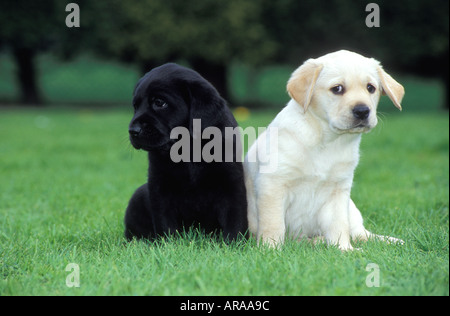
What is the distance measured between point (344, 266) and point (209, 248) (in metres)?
0.79

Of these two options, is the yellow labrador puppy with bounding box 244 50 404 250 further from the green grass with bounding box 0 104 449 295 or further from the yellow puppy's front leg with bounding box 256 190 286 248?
the green grass with bounding box 0 104 449 295

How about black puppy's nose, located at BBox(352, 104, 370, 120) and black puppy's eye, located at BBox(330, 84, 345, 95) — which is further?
black puppy's eye, located at BBox(330, 84, 345, 95)

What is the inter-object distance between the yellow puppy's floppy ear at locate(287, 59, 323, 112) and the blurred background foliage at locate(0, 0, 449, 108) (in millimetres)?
15027

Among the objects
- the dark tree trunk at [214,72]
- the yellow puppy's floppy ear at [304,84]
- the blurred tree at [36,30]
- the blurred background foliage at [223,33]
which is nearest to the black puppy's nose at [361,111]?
the yellow puppy's floppy ear at [304,84]

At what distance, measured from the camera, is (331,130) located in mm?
3139

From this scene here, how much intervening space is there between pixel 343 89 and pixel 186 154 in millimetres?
1025

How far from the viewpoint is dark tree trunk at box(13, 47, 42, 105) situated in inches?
790

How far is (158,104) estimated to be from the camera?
314 centimetres

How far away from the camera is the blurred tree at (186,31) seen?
59.2 ft

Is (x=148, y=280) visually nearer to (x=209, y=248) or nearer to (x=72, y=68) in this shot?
(x=209, y=248)

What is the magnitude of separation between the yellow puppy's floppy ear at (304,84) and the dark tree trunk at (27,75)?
18.7m

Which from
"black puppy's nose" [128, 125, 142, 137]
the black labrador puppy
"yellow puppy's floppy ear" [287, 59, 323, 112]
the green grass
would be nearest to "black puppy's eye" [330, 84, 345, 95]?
"yellow puppy's floppy ear" [287, 59, 323, 112]

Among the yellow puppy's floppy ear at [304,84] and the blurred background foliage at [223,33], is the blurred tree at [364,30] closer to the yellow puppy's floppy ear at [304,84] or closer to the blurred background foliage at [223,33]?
the blurred background foliage at [223,33]
